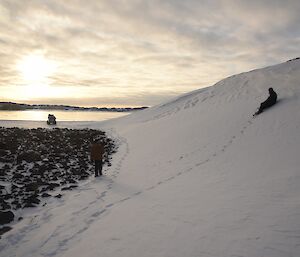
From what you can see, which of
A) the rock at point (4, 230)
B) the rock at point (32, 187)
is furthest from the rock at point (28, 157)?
the rock at point (4, 230)

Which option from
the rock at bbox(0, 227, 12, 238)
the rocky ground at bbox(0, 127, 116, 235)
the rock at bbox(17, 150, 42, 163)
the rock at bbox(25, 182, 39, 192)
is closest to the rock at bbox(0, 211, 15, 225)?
the rocky ground at bbox(0, 127, 116, 235)

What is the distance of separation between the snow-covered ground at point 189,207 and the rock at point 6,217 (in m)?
0.42

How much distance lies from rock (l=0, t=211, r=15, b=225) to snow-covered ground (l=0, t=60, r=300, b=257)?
0.42 metres

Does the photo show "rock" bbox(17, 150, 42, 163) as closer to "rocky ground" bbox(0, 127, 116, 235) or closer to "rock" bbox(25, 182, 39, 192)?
"rocky ground" bbox(0, 127, 116, 235)

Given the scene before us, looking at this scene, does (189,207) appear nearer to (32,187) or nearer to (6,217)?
(6,217)

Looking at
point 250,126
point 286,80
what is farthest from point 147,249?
point 286,80

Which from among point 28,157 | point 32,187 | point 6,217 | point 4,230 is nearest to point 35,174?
point 32,187

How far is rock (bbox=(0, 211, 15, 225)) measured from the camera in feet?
27.4

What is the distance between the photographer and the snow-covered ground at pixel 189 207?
19.7ft

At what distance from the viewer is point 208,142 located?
1850 centimetres

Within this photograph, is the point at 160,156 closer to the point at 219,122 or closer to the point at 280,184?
the point at 219,122

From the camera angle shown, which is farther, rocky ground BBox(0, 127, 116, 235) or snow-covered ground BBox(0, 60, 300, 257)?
rocky ground BBox(0, 127, 116, 235)

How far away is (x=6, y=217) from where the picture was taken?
8492 millimetres

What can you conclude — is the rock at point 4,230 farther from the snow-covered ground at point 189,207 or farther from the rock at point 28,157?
Result: the rock at point 28,157
